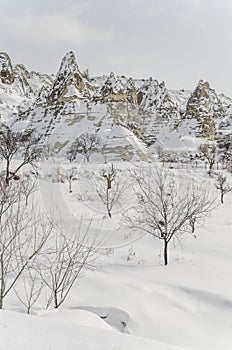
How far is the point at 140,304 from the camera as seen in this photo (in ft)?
24.2

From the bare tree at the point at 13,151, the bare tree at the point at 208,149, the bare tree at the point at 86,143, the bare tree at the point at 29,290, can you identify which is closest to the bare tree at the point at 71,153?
the bare tree at the point at 86,143

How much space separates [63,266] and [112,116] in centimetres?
5372

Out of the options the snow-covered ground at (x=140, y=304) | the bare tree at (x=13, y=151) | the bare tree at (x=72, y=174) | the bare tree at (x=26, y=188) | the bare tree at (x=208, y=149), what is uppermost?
the bare tree at (x=208, y=149)

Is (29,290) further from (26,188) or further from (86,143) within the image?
(86,143)

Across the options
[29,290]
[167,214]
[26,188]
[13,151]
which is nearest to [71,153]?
[13,151]

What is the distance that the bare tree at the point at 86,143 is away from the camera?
49438 mm

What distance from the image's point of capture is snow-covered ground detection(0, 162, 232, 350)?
126 inches

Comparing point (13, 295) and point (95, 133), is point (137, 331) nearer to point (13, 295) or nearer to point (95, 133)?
point (13, 295)

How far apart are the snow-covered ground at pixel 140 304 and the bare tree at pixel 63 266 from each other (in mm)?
300

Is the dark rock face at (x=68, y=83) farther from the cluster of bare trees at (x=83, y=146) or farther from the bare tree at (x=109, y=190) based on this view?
the bare tree at (x=109, y=190)

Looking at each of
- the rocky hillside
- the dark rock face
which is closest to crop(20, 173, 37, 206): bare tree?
the rocky hillside

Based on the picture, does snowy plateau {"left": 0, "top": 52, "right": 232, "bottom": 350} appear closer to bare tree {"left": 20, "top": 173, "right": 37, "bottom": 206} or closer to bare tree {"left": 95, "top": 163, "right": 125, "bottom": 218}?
bare tree {"left": 95, "top": 163, "right": 125, "bottom": 218}

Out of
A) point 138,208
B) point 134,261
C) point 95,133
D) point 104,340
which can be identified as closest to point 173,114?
point 95,133

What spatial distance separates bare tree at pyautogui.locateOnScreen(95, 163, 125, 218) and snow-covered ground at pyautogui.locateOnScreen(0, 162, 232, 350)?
3675mm
